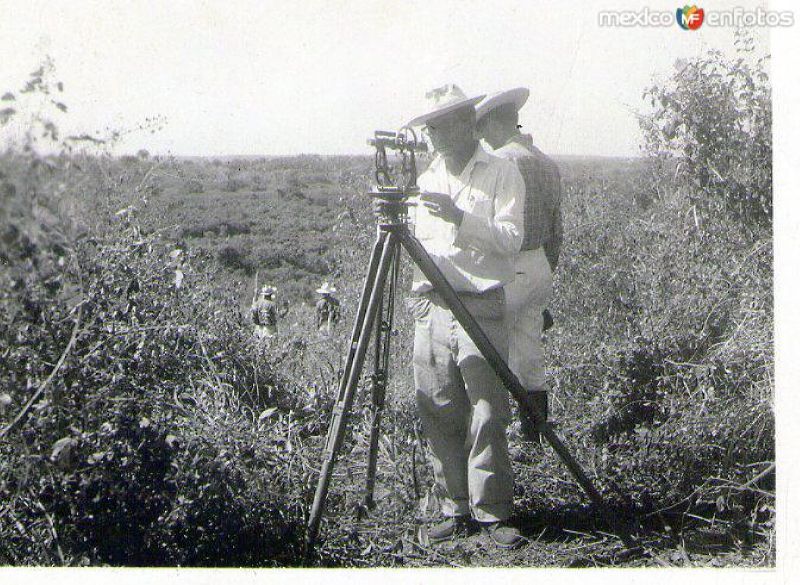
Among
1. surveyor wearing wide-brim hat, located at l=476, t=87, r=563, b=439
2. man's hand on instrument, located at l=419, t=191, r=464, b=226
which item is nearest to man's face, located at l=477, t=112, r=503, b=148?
surveyor wearing wide-brim hat, located at l=476, t=87, r=563, b=439

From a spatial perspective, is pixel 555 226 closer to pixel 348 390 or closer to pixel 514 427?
pixel 514 427

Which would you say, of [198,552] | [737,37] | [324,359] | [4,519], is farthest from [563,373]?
[4,519]

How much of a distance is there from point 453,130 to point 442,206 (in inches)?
19.5

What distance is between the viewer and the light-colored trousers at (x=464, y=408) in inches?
141

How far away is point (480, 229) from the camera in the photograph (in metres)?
3.39

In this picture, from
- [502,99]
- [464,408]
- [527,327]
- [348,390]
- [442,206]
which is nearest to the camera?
[348,390]

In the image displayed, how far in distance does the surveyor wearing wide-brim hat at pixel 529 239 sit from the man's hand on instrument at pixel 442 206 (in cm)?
60

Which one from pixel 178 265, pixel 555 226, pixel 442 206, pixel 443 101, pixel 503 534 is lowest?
pixel 503 534

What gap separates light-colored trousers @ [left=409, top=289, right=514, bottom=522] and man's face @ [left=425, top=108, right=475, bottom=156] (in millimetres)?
724

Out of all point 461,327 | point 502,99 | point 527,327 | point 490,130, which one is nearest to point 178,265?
point 461,327

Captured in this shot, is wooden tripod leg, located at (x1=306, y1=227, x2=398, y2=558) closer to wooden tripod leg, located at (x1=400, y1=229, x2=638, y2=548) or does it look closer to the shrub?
wooden tripod leg, located at (x1=400, y1=229, x2=638, y2=548)

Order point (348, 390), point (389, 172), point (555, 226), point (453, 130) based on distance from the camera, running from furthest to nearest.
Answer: point (555, 226) → point (453, 130) → point (389, 172) → point (348, 390)

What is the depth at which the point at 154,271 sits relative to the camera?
13.3ft

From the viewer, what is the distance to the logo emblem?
3.53 meters
